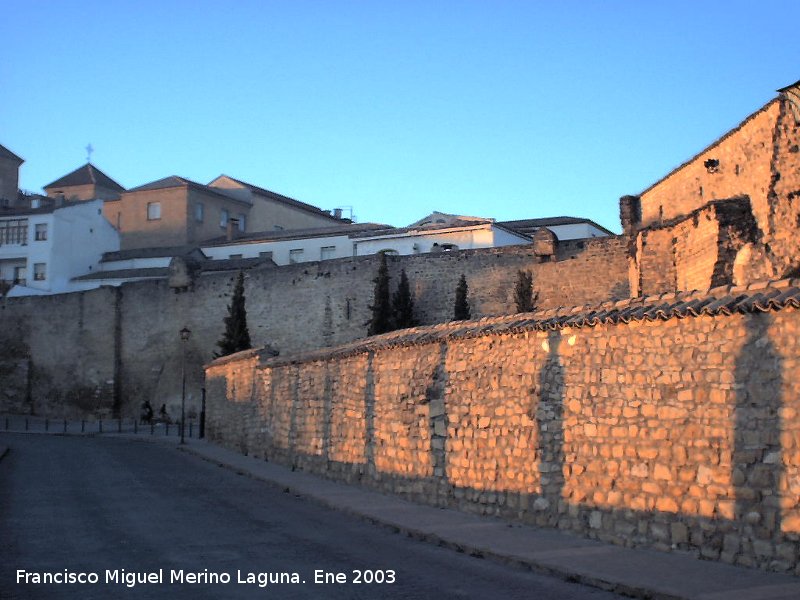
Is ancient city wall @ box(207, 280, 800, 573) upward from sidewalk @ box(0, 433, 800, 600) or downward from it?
upward

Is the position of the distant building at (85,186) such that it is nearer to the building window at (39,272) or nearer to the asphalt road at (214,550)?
the building window at (39,272)

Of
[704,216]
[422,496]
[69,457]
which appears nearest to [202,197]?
[69,457]

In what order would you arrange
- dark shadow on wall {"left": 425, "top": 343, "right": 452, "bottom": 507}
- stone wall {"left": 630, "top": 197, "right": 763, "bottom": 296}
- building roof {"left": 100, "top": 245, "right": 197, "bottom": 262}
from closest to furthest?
dark shadow on wall {"left": 425, "top": 343, "right": 452, "bottom": 507}
stone wall {"left": 630, "top": 197, "right": 763, "bottom": 296}
building roof {"left": 100, "top": 245, "right": 197, "bottom": 262}

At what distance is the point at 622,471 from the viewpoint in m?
10.3

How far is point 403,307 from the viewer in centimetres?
3928

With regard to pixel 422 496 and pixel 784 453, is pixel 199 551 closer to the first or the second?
pixel 422 496

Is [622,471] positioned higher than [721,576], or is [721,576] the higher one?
[622,471]

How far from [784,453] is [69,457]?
68.2 ft

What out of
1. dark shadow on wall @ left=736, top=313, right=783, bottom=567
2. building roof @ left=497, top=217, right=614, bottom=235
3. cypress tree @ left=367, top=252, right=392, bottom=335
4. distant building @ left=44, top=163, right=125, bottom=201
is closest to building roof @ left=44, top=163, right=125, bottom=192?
distant building @ left=44, top=163, right=125, bottom=201

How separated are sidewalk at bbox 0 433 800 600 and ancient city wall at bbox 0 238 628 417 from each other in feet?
75.1

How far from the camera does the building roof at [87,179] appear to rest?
80125 mm

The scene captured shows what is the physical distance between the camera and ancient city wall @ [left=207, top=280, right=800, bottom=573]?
8578mm

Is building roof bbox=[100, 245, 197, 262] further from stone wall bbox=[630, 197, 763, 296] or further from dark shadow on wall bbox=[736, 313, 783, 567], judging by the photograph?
dark shadow on wall bbox=[736, 313, 783, 567]

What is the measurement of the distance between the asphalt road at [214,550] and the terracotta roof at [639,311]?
9.78 ft
